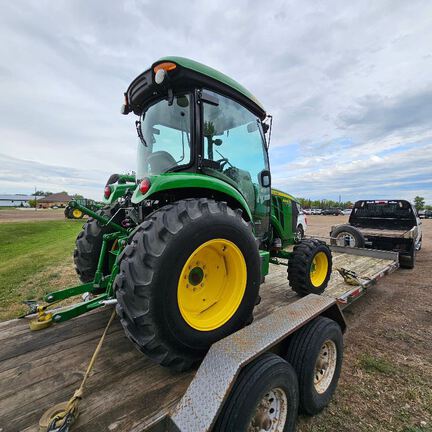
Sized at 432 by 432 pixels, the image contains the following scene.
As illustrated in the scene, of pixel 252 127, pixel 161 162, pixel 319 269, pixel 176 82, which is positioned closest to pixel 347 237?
pixel 319 269

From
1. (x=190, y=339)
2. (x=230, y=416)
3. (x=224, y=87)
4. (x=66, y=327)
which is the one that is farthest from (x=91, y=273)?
(x=224, y=87)

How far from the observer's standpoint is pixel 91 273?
10.1 feet

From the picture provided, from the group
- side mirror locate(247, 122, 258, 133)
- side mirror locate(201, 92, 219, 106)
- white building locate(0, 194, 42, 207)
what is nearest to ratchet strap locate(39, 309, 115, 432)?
side mirror locate(201, 92, 219, 106)

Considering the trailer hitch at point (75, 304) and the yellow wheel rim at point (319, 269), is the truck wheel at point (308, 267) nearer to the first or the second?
the yellow wheel rim at point (319, 269)

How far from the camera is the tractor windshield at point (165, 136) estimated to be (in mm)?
2486

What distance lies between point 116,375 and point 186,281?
2.58 feet

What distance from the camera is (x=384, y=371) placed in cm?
278

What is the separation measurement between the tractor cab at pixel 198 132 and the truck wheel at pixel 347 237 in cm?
495

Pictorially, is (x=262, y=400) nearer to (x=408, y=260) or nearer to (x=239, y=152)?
(x=239, y=152)

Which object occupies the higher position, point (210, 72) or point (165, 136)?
point (210, 72)

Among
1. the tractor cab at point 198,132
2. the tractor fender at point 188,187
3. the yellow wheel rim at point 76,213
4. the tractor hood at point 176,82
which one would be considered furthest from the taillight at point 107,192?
the tractor fender at point 188,187

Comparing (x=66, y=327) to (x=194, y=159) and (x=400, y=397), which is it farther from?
(x=400, y=397)

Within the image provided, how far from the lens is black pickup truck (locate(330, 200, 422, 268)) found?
21.8 feet

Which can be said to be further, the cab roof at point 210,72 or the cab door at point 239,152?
the cab door at point 239,152
